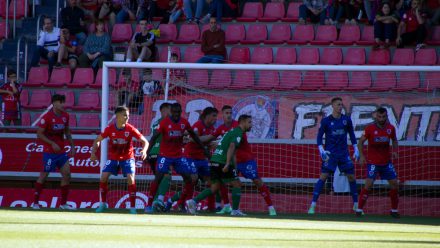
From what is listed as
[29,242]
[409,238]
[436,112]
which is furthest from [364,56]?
[29,242]

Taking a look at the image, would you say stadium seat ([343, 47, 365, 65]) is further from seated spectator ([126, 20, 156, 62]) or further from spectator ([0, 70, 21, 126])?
spectator ([0, 70, 21, 126])

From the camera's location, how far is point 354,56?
20.0m

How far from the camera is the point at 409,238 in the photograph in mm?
10203

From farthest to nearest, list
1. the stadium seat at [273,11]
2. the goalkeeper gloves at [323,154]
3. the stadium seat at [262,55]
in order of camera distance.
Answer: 1. the stadium seat at [273,11]
2. the stadium seat at [262,55]
3. the goalkeeper gloves at [323,154]

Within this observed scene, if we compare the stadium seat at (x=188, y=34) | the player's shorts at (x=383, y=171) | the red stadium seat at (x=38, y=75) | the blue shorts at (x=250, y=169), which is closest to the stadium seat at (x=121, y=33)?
the stadium seat at (x=188, y=34)

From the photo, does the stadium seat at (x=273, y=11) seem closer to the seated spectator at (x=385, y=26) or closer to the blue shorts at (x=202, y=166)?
the seated spectator at (x=385, y=26)

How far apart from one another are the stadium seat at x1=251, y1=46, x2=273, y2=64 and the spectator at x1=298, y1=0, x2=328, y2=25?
3.93 feet

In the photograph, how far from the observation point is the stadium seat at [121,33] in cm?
2155

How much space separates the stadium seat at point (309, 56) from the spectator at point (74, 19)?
5.23 metres

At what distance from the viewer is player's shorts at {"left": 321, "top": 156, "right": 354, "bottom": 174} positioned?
A: 15.9 metres

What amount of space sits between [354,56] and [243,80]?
9.69 feet

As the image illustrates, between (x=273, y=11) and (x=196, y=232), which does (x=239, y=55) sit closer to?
(x=273, y=11)

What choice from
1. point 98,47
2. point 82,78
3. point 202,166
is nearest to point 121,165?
point 202,166

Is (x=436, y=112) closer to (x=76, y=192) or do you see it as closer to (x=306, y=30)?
(x=306, y=30)
